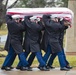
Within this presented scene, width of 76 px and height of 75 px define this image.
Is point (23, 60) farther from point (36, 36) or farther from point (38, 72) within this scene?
point (36, 36)

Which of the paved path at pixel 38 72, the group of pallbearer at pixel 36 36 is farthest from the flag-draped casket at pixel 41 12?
the paved path at pixel 38 72

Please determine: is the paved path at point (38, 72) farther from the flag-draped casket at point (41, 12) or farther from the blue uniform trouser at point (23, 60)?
the flag-draped casket at point (41, 12)

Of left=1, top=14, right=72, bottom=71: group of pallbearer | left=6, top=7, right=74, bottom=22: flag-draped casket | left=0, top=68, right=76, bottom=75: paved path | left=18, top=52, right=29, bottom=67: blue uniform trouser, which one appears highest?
left=6, top=7, right=74, bottom=22: flag-draped casket

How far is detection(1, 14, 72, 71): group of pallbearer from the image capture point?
38.7 ft

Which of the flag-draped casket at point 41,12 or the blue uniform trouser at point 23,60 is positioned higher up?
the flag-draped casket at point 41,12

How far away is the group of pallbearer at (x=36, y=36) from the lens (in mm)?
11797

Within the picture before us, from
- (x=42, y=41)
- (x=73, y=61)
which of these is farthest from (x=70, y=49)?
(x=42, y=41)

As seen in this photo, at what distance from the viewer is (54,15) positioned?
39.1ft

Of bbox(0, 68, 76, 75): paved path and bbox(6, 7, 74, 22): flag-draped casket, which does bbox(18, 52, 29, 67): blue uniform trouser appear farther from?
bbox(6, 7, 74, 22): flag-draped casket

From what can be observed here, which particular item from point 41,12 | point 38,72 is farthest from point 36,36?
point 38,72

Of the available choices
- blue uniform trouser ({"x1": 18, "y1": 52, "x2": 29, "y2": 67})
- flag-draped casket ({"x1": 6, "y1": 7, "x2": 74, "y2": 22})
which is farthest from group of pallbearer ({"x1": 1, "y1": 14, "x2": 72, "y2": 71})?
flag-draped casket ({"x1": 6, "y1": 7, "x2": 74, "y2": 22})

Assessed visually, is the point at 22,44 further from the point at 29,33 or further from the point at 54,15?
the point at 54,15

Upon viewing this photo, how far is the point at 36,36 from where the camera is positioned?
39.0 ft

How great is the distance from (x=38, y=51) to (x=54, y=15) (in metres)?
1.19
